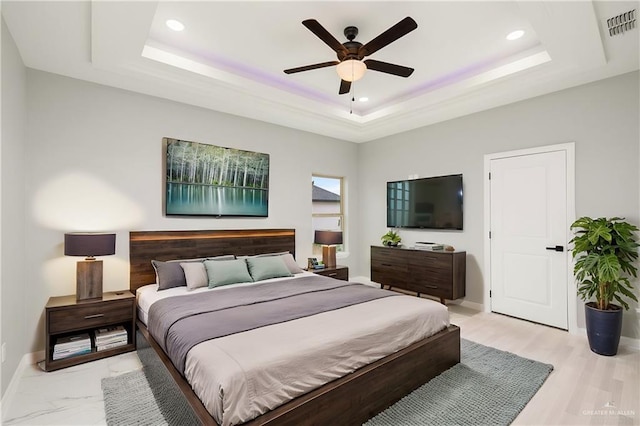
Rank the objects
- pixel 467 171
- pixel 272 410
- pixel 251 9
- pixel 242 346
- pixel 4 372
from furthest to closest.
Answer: pixel 467 171, pixel 251 9, pixel 4 372, pixel 242 346, pixel 272 410

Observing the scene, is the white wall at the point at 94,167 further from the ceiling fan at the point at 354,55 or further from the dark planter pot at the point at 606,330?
the dark planter pot at the point at 606,330

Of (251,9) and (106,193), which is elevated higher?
(251,9)

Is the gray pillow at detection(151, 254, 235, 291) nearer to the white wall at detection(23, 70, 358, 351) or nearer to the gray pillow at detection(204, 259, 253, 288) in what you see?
the gray pillow at detection(204, 259, 253, 288)

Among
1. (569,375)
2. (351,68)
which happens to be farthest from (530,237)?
(351,68)

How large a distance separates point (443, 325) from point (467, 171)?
104 inches

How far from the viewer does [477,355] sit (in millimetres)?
3031

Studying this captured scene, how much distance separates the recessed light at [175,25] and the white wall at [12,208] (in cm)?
113

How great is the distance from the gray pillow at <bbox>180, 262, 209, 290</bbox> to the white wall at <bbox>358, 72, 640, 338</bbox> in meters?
3.33

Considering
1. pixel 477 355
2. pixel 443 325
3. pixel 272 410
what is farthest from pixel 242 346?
pixel 477 355

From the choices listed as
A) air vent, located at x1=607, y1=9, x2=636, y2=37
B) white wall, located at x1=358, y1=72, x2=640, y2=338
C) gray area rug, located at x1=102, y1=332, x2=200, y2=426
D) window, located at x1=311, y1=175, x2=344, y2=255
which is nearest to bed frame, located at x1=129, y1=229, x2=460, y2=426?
gray area rug, located at x1=102, y1=332, x2=200, y2=426

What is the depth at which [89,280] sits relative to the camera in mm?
3072

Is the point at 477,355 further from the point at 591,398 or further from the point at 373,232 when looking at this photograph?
the point at 373,232

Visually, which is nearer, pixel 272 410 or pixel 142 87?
pixel 272 410

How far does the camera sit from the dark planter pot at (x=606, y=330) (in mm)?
2988
